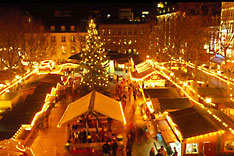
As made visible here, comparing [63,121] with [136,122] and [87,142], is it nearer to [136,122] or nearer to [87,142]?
[87,142]

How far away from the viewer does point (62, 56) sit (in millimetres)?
40312

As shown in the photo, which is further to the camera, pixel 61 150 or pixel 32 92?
pixel 32 92

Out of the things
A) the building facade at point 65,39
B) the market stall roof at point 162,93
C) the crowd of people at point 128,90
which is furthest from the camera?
the building facade at point 65,39

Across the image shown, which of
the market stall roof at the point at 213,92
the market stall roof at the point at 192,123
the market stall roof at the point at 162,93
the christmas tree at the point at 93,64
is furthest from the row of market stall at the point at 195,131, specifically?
the christmas tree at the point at 93,64

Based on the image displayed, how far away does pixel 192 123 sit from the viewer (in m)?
9.72

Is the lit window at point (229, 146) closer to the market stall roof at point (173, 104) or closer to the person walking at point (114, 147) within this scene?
the market stall roof at point (173, 104)

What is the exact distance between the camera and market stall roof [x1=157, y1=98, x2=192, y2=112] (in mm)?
12432

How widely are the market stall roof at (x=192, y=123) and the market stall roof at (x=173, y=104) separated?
1307 mm

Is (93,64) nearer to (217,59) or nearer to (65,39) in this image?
(217,59)

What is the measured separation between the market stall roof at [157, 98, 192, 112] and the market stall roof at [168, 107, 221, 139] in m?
1.31

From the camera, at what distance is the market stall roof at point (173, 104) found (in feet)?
40.8

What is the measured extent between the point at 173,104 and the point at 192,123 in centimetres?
322

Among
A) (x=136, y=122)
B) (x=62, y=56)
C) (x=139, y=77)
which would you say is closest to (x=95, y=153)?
(x=136, y=122)

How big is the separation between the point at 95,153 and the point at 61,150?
66.8 inches
